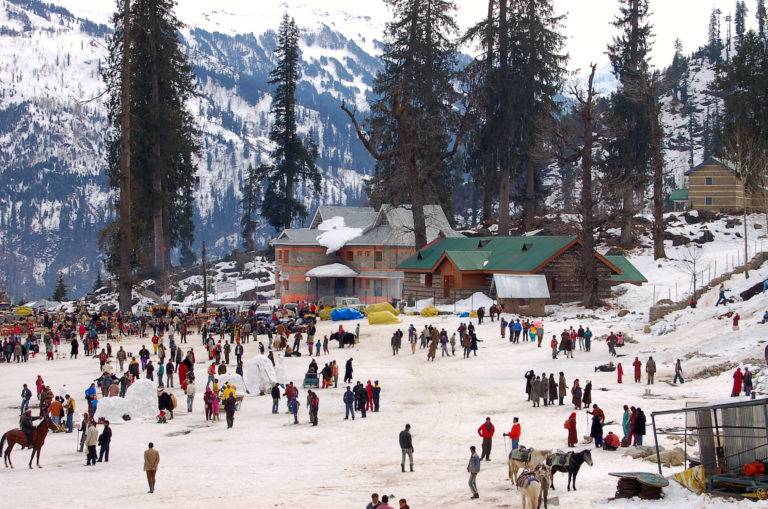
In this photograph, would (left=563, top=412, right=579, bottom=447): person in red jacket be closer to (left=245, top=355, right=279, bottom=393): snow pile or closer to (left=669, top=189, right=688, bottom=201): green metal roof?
(left=245, top=355, right=279, bottom=393): snow pile

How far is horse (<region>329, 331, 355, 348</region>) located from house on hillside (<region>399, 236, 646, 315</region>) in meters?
10.0

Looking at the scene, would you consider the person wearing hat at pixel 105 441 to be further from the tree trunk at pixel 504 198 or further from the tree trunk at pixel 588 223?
the tree trunk at pixel 504 198

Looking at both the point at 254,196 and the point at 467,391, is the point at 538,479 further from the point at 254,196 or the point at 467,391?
the point at 254,196

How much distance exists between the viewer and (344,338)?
1750 inches

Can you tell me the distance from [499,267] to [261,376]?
80.1 feet

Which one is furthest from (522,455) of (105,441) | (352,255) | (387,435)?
(352,255)

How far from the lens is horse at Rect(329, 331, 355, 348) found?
44406 mm

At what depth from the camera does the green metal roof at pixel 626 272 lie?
55075 mm

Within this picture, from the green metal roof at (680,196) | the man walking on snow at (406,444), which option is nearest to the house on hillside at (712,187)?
the green metal roof at (680,196)

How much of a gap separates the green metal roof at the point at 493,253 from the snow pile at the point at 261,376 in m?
22.8

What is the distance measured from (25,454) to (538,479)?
49.9 feet

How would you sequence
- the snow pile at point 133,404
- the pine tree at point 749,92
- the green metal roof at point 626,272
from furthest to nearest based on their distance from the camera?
the pine tree at point 749,92 < the green metal roof at point 626,272 < the snow pile at point 133,404

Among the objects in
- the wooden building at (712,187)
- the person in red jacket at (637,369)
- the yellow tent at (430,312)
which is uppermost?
the wooden building at (712,187)

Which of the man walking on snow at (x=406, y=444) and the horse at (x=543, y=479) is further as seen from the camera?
the man walking on snow at (x=406, y=444)
